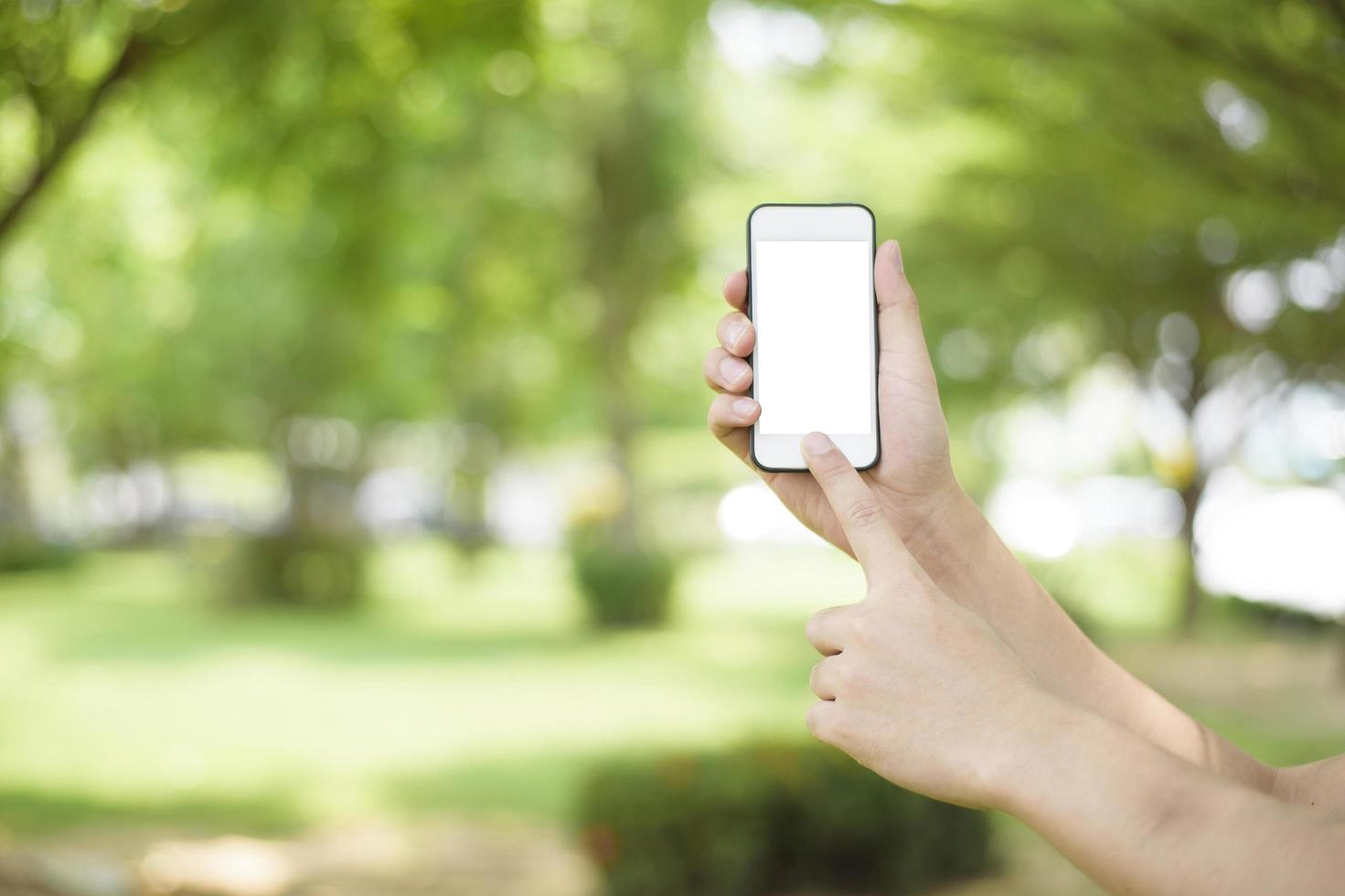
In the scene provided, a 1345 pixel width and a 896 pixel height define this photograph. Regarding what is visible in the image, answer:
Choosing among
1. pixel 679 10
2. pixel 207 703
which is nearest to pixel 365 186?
pixel 679 10

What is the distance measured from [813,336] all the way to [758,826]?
398 centimetres

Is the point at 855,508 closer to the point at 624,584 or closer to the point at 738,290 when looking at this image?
the point at 738,290

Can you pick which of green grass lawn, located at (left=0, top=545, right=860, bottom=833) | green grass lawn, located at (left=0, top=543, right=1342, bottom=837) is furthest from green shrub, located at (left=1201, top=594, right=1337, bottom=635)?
green grass lawn, located at (left=0, top=545, right=860, bottom=833)

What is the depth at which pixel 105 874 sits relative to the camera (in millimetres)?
5758

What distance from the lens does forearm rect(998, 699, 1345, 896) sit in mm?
1157

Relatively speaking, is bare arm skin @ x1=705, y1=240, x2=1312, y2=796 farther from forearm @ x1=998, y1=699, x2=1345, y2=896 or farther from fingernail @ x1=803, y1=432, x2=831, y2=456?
forearm @ x1=998, y1=699, x2=1345, y2=896

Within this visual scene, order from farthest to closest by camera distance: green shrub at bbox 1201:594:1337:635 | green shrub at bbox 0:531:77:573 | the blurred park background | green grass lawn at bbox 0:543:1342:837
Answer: green shrub at bbox 0:531:77:573 → green shrub at bbox 1201:594:1337:635 → green grass lawn at bbox 0:543:1342:837 → the blurred park background

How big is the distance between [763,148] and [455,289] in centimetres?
553

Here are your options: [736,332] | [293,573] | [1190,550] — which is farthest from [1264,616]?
[736,332]

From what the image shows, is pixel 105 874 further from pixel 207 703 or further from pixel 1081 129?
pixel 1081 129

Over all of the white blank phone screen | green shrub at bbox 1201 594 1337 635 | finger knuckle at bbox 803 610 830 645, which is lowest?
green shrub at bbox 1201 594 1337 635

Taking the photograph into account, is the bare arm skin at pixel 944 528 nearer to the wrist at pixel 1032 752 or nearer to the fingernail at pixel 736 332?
the fingernail at pixel 736 332

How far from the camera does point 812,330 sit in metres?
1.90

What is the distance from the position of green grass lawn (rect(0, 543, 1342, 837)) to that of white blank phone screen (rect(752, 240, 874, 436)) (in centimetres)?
507
